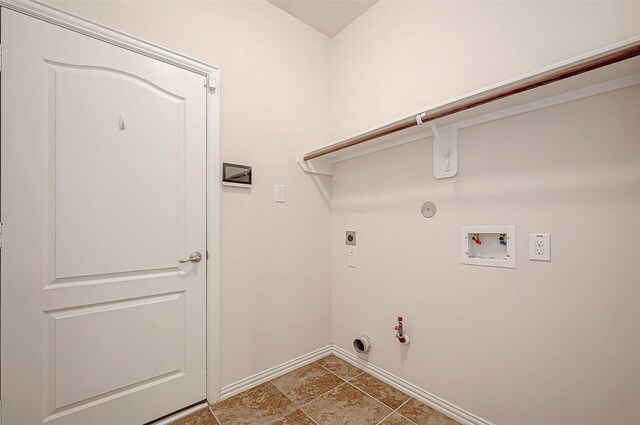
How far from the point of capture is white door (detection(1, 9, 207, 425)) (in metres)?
1.19

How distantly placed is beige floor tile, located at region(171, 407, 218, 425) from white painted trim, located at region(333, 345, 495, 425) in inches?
38.7

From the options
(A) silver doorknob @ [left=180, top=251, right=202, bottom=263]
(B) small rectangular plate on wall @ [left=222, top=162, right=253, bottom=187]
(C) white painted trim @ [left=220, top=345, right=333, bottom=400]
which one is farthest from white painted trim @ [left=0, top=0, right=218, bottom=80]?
(C) white painted trim @ [left=220, top=345, right=333, bottom=400]

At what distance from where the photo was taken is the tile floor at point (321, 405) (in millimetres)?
1491

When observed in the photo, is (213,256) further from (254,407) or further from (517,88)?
(517,88)

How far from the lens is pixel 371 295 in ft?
6.41

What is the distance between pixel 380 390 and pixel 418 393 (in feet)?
0.74

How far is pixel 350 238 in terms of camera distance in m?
2.11

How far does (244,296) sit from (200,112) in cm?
115

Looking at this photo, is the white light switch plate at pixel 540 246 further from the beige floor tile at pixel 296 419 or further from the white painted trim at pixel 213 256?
the white painted trim at pixel 213 256

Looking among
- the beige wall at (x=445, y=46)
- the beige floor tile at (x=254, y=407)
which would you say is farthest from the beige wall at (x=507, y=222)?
the beige floor tile at (x=254, y=407)

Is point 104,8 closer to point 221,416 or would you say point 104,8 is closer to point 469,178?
point 469,178

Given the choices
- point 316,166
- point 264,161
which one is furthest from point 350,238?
point 264,161

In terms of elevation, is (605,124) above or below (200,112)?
below

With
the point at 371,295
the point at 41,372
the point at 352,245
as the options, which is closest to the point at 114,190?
the point at 41,372
